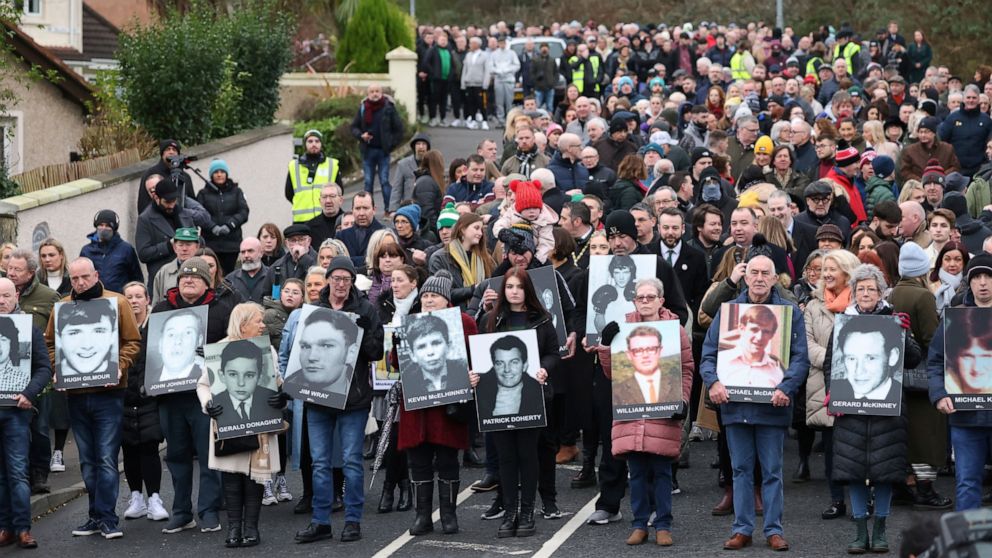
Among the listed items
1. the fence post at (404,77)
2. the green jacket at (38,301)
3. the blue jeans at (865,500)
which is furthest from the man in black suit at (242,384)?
the fence post at (404,77)

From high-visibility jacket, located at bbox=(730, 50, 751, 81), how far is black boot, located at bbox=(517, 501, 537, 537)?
2173 centimetres

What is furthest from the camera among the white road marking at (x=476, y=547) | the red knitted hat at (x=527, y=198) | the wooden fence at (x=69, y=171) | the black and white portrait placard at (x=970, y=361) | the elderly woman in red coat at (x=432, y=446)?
the wooden fence at (x=69, y=171)

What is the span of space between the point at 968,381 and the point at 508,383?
3150 millimetres

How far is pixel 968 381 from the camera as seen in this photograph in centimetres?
1109

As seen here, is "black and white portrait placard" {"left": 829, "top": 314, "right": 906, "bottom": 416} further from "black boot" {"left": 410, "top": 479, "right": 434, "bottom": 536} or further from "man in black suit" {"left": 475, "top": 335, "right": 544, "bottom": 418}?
"black boot" {"left": 410, "top": 479, "right": 434, "bottom": 536}

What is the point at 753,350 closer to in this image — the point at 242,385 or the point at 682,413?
the point at 682,413

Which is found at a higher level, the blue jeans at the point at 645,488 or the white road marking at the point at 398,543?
the blue jeans at the point at 645,488

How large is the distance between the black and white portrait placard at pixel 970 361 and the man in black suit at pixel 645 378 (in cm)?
184

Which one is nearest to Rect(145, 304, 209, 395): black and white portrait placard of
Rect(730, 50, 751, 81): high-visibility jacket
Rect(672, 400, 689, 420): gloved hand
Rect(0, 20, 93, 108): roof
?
Rect(672, 400, 689, 420): gloved hand

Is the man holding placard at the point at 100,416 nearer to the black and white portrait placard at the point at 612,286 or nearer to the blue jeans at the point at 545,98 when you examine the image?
the black and white portrait placard at the point at 612,286

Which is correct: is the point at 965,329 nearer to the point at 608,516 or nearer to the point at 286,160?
the point at 608,516

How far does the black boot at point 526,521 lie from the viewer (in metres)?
11.8

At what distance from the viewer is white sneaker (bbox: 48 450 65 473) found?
14.6 m

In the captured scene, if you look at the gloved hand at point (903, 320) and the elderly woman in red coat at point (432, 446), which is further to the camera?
the elderly woman in red coat at point (432, 446)
